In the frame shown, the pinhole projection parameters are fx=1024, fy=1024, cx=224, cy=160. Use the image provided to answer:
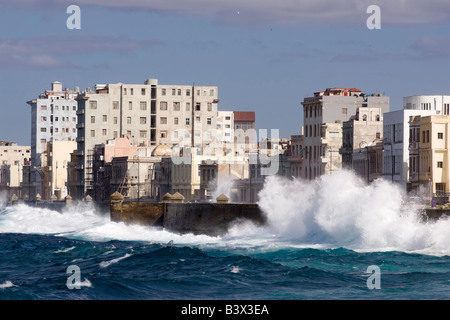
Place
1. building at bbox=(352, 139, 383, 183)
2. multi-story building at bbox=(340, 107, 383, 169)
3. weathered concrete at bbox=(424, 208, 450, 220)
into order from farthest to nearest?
multi-story building at bbox=(340, 107, 383, 169), building at bbox=(352, 139, 383, 183), weathered concrete at bbox=(424, 208, 450, 220)

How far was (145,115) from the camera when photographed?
448 ft

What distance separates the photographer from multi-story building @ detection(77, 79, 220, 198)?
136 m

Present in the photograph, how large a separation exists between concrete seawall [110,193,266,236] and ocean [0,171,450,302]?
53 centimetres

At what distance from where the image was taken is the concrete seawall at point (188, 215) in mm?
58719

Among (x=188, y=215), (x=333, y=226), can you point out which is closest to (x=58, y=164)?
(x=188, y=215)

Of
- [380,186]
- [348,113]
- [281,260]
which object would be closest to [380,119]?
[348,113]

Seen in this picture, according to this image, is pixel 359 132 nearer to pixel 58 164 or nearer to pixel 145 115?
pixel 145 115

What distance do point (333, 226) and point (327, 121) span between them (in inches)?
1620

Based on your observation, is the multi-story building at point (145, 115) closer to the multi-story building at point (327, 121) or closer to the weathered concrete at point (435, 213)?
the multi-story building at point (327, 121)

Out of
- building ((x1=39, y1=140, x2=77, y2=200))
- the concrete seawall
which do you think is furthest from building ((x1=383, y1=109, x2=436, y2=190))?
building ((x1=39, y1=140, x2=77, y2=200))

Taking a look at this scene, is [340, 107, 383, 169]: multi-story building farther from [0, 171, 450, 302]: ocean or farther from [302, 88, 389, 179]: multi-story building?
[0, 171, 450, 302]: ocean

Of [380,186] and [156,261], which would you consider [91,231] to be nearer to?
[380,186]

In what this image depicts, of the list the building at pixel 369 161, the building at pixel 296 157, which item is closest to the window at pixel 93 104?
the building at pixel 296 157

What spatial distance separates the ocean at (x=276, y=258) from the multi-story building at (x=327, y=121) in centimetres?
2249
